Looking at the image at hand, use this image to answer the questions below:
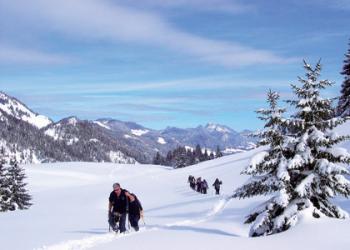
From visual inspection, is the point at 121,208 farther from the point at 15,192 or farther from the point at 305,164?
the point at 15,192

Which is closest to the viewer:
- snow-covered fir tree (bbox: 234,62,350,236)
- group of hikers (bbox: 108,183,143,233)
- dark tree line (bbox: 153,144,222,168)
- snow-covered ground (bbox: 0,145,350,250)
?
snow-covered ground (bbox: 0,145,350,250)

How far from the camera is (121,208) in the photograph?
1997 centimetres

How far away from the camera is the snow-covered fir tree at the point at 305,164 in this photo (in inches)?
632

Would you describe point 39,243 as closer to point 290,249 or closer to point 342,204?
point 290,249

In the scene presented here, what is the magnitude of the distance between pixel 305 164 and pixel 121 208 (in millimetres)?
7157

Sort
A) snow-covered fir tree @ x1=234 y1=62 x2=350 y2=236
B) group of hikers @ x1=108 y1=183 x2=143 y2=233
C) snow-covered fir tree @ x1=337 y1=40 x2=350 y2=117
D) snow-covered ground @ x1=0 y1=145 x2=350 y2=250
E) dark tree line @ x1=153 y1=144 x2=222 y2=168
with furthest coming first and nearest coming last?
dark tree line @ x1=153 y1=144 x2=222 y2=168 → snow-covered fir tree @ x1=337 y1=40 x2=350 y2=117 → group of hikers @ x1=108 y1=183 x2=143 y2=233 → snow-covered fir tree @ x1=234 y1=62 x2=350 y2=236 → snow-covered ground @ x1=0 y1=145 x2=350 y2=250

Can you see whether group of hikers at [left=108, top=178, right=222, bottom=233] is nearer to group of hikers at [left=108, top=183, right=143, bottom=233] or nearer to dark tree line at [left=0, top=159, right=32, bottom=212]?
group of hikers at [left=108, top=183, right=143, bottom=233]

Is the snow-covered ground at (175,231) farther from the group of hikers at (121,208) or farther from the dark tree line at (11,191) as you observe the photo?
the dark tree line at (11,191)

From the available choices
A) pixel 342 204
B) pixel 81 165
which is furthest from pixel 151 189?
pixel 81 165

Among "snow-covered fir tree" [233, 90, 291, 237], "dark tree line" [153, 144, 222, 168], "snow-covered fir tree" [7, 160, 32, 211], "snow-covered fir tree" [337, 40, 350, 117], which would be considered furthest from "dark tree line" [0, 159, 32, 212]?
"dark tree line" [153, 144, 222, 168]

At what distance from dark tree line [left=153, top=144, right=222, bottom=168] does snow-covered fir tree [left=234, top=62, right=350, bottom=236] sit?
345 ft

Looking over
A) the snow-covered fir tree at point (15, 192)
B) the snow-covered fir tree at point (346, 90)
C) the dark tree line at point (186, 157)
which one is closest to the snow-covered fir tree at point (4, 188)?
the snow-covered fir tree at point (15, 192)

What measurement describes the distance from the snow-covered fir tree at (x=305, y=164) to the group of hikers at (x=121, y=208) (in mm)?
5465

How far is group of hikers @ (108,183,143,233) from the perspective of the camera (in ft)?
65.1
